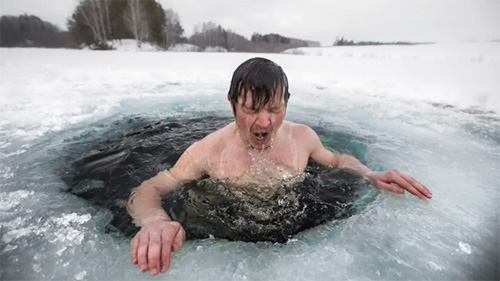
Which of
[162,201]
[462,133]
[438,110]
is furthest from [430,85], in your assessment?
[162,201]

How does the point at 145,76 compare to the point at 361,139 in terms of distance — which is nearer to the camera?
the point at 361,139

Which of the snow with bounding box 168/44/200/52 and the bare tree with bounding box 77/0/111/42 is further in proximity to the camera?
the snow with bounding box 168/44/200/52

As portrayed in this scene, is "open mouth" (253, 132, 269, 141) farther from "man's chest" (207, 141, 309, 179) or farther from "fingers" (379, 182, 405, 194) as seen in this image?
"fingers" (379, 182, 405, 194)

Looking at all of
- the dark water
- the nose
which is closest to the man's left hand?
the dark water

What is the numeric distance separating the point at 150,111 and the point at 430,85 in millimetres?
5437

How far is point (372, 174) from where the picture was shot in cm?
187

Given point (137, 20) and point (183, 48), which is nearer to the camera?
point (137, 20)

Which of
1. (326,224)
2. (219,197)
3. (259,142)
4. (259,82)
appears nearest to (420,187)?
(326,224)

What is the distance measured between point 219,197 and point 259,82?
88 centimetres

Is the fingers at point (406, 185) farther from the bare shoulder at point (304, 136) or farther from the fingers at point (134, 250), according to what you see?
the fingers at point (134, 250)

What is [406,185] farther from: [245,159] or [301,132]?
[245,159]

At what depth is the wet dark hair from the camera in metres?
1.42

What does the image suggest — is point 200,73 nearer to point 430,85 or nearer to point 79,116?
point 79,116

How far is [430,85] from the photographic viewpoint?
5.40 meters
